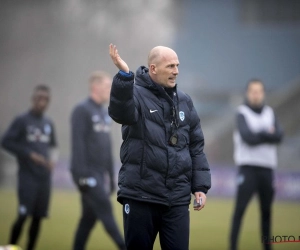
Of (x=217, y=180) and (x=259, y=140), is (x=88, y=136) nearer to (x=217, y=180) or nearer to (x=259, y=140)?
(x=259, y=140)

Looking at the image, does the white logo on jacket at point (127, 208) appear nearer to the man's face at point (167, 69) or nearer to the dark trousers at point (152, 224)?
the dark trousers at point (152, 224)

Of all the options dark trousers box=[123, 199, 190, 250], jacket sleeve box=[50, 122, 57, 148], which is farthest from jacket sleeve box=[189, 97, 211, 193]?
jacket sleeve box=[50, 122, 57, 148]

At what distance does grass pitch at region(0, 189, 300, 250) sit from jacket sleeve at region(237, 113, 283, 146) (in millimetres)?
1200

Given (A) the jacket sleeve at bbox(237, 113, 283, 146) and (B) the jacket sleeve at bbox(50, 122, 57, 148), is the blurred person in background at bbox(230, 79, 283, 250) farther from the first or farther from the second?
(B) the jacket sleeve at bbox(50, 122, 57, 148)

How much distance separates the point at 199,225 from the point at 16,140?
4.29 meters

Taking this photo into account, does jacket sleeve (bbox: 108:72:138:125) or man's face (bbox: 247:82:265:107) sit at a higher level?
man's face (bbox: 247:82:265:107)

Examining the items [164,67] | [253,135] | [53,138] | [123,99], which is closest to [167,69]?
[164,67]

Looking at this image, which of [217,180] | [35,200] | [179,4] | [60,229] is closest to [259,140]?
[35,200]

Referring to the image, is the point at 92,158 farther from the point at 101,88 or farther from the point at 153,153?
the point at 153,153

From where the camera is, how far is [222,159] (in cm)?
2059

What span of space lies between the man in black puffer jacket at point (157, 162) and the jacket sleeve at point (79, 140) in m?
2.71

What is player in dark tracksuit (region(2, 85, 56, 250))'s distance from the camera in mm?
8938

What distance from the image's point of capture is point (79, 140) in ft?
27.2

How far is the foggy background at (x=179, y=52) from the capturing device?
15.9 meters
